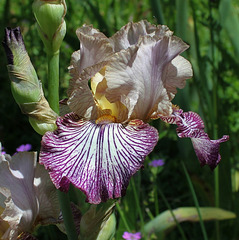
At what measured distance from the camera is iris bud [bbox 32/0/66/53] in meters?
0.69

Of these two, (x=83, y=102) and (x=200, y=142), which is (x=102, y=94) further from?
(x=200, y=142)

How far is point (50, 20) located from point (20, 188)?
0.32 metres

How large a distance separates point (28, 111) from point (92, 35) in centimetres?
19

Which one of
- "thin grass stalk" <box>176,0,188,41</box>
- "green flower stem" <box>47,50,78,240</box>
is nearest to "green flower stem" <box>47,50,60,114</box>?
"green flower stem" <box>47,50,78,240</box>

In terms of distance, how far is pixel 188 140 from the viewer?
1.75 meters

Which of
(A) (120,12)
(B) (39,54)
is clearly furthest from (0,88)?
(A) (120,12)

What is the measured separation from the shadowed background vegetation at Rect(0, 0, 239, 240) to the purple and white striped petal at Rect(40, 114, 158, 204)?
54cm

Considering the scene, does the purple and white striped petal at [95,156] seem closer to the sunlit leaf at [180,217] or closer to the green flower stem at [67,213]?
the green flower stem at [67,213]

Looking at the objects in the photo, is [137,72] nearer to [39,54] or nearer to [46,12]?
[46,12]

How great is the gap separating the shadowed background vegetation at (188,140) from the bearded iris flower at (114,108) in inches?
18.7

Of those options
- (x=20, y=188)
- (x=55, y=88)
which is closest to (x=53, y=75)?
(x=55, y=88)

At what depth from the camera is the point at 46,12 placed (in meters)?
0.69

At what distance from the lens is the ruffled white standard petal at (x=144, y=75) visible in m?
0.73

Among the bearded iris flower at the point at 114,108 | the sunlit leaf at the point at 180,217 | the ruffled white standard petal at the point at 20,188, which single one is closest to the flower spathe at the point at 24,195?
the ruffled white standard petal at the point at 20,188
